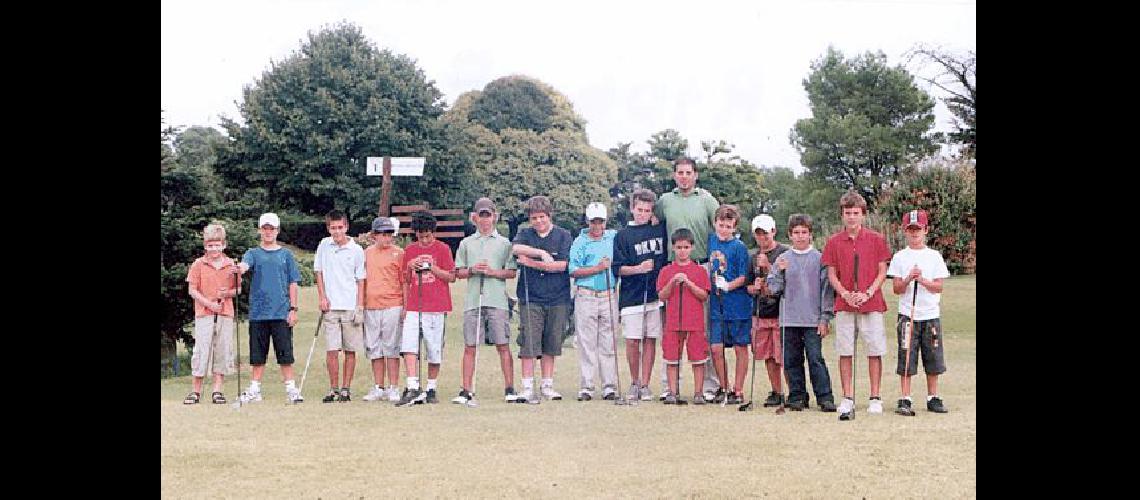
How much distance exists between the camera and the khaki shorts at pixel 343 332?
911 cm

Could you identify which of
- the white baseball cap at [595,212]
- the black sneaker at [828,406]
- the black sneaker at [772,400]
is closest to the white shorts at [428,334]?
the white baseball cap at [595,212]

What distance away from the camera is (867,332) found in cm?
820

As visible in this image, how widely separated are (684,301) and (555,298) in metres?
0.97

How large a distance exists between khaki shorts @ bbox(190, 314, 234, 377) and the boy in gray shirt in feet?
13.0

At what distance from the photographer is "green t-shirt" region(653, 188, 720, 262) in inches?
347

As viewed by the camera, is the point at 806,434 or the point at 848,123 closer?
the point at 806,434

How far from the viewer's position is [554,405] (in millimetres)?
8617

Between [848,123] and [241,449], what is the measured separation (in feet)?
25.0

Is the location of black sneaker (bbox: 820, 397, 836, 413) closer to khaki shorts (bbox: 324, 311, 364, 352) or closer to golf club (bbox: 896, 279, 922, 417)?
golf club (bbox: 896, 279, 922, 417)

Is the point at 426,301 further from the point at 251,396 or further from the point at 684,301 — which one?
the point at 684,301

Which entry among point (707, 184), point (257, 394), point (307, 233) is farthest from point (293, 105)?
point (257, 394)
